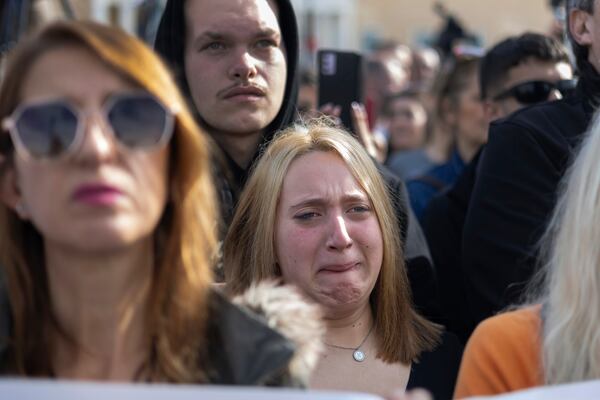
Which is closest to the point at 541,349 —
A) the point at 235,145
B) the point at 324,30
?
the point at 235,145

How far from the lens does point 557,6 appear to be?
20.2 ft

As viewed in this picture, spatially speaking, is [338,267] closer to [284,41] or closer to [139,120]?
[284,41]

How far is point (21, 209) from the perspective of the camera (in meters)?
2.31

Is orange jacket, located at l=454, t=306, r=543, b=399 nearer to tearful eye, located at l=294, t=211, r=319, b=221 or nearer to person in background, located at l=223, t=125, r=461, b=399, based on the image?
person in background, located at l=223, t=125, r=461, b=399

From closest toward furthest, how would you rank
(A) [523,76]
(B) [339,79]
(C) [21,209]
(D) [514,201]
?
1. (C) [21,209]
2. (D) [514,201]
3. (B) [339,79]
4. (A) [523,76]

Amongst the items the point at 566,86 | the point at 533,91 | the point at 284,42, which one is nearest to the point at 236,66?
the point at 284,42

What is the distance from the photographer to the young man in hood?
12.8 feet

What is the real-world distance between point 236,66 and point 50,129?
1.85 metres

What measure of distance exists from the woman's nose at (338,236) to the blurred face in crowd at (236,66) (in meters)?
0.67

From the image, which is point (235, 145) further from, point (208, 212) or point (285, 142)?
point (208, 212)

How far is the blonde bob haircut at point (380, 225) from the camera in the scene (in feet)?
11.3

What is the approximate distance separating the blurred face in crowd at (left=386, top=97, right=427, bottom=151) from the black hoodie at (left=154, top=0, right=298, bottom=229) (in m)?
4.60

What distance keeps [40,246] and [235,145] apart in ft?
5.38

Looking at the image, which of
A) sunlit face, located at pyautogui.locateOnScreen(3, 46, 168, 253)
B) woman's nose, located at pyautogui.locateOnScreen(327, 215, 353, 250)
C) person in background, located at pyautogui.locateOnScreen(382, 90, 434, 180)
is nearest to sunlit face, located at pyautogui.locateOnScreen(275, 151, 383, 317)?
woman's nose, located at pyautogui.locateOnScreen(327, 215, 353, 250)
